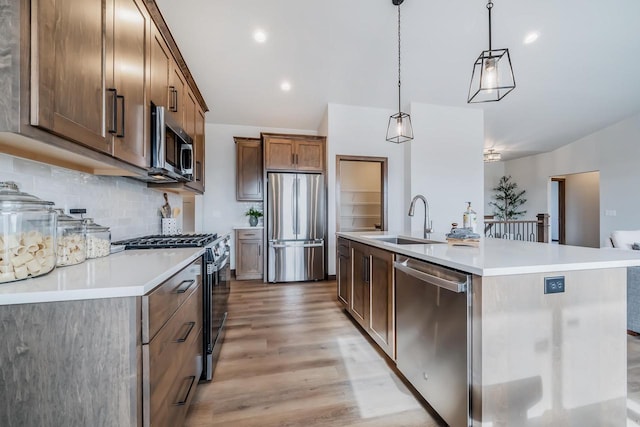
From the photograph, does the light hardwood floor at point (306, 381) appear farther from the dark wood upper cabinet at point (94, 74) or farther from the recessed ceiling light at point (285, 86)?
the recessed ceiling light at point (285, 86)

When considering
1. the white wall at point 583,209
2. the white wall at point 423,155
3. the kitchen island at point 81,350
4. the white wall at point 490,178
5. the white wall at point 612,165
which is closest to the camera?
the kitchen island at point 81,350

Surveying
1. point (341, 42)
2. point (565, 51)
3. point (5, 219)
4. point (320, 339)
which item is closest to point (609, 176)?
point (565, 51)

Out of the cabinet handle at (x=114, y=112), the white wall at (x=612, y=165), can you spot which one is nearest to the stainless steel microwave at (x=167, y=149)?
the cabinet handle at (x=114, y=112)

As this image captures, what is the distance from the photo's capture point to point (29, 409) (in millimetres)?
786

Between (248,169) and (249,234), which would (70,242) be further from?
(248,169)

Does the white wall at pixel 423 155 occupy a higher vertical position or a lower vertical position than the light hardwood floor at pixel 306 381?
higher

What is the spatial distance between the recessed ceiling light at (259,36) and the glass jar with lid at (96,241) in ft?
9.44

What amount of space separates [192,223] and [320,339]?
318 centimetres

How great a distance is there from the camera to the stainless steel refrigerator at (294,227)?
443cm

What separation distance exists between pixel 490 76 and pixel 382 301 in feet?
5.96

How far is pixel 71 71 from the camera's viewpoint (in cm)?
105

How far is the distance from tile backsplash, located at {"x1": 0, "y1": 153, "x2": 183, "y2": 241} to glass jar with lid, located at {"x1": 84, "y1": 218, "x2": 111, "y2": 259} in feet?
0.70

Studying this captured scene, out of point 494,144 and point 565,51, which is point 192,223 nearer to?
point 565,51

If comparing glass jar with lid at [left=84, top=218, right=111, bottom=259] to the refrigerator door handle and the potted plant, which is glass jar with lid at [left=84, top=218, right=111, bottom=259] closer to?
the refrigerator door handle
